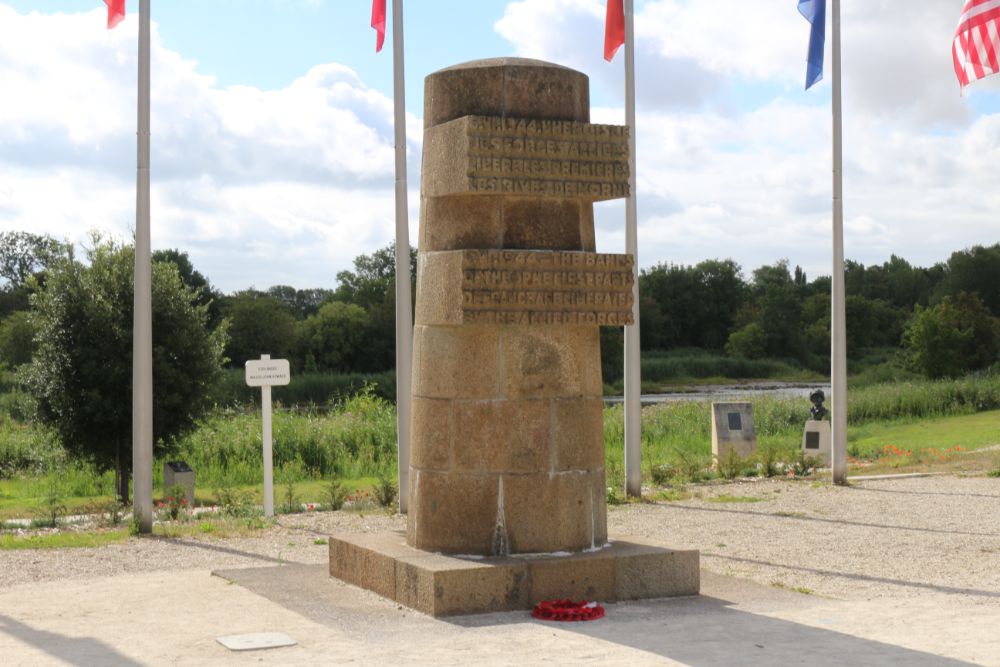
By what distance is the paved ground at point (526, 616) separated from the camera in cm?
711

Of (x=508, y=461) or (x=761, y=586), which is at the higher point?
(x=508, y=461)

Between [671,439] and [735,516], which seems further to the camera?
[671,439]

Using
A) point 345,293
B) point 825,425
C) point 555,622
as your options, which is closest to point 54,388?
point 555,622

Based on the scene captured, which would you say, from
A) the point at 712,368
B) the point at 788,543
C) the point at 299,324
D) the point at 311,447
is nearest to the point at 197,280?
the point at 299,324

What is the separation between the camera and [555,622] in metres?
8.05

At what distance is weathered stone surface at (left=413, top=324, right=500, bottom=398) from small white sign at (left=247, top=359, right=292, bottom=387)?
5.63 meters

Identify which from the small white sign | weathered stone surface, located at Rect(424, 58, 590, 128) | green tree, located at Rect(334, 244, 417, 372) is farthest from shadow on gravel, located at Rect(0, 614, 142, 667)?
Result: green tree, located at Rect(334, 244, 417, 372)

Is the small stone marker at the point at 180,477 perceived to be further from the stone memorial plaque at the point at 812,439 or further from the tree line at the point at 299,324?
the stone memorial plaque at the point at 812,439

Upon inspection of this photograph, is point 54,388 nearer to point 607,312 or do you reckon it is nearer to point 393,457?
point 393,457

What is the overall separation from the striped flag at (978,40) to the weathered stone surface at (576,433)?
285 inches

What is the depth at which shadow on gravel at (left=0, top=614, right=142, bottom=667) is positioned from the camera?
23.1 ft

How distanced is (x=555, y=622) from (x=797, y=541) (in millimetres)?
5006

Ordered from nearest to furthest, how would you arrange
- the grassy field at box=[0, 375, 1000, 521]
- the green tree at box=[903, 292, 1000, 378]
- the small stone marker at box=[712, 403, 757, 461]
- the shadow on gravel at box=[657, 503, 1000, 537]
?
the shadow on gravel at box=[657, 503, 1000, 537] < the grassy field at box=[0, 375, 1000, 521] < the small stone marker at box=[712, 403, 757, 461] < the green tree at box=[903, 292, 1000, 378]

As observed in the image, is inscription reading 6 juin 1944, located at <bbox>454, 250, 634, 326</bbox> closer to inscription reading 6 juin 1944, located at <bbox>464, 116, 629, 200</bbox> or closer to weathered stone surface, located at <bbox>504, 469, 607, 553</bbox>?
inscription reading 6 juin 1944, located at <bbox>464, 116, 629, 200</bbox>
